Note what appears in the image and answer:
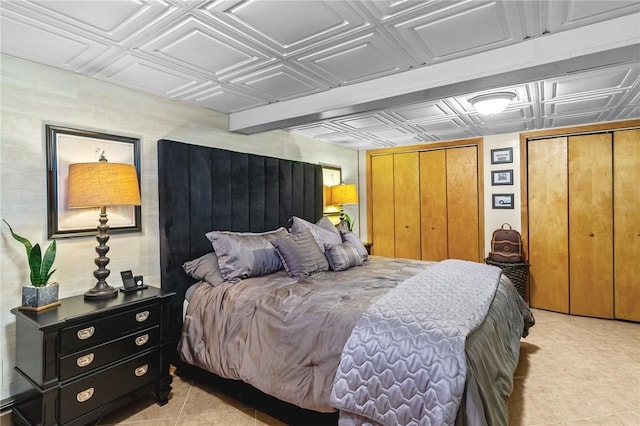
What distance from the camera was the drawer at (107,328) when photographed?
74.3 inches

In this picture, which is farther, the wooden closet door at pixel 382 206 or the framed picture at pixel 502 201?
the wooden closet door at pixel 382 206

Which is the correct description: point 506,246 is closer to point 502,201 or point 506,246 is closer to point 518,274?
point 518,274

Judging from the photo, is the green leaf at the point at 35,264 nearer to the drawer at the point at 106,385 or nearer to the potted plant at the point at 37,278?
the potted plant at the point at 37,278

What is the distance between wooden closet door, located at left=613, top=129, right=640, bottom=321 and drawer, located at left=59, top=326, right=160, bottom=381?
4.77 meters

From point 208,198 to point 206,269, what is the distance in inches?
27.2

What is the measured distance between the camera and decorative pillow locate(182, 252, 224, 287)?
269 cm

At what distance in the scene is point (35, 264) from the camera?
1981 millimetres

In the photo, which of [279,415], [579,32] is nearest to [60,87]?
[279,415]

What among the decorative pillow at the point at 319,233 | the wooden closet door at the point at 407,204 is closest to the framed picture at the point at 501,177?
the wooden closet door at the point at 407,204

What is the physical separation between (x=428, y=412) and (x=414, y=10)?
188cm

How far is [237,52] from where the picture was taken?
212cm

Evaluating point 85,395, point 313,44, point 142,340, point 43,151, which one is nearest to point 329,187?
point 313,44

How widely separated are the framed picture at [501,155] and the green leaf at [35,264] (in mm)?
4815

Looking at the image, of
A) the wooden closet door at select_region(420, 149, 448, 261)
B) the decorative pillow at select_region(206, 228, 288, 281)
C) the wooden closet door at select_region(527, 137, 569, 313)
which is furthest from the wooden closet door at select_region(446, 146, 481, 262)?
the decorative pillow at select_region(206, 228, 288, 281)
